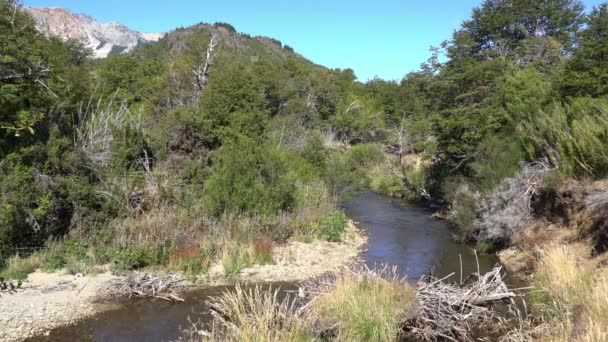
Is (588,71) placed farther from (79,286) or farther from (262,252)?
(79,286)

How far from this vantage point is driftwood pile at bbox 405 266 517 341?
335 inches

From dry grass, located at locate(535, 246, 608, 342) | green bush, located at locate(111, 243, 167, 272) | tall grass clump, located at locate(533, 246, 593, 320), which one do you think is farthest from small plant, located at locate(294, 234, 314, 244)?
tall grass clump, located at locate(533, 246, 593, 320)

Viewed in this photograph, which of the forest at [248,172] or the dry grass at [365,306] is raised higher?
the forest at [248,172]

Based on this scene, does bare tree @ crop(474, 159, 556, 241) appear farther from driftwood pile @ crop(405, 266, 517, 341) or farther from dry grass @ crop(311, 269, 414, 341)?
dry grass @ crop(311, 269, 414, 341)

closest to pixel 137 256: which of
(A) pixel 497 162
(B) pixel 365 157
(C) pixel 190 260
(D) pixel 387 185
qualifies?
(C) pixel 190 260

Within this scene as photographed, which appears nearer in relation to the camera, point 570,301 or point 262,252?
point 570,301

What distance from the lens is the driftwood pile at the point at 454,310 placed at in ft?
27.9

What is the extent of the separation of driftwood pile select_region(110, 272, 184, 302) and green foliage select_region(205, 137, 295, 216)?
422cm

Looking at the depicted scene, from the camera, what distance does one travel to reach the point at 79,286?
11422 millimetres

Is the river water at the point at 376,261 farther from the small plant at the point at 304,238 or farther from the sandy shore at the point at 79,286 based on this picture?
the small plant at the point at 304,238

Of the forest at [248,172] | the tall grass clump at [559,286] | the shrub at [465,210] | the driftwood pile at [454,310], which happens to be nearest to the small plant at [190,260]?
the forest at [248,172]

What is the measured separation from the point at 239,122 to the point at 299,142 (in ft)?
14.9

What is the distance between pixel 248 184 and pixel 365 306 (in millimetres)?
8706

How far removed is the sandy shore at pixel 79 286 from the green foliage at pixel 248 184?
1725 mm
